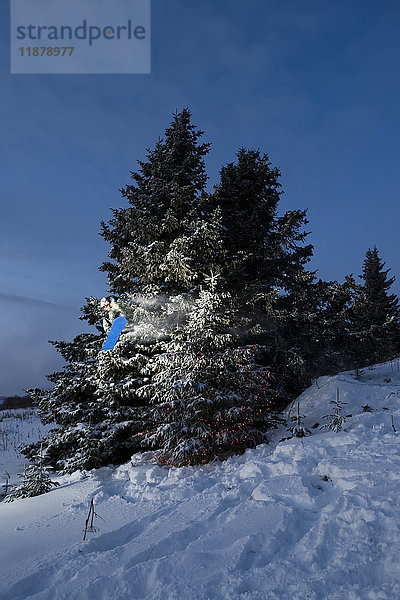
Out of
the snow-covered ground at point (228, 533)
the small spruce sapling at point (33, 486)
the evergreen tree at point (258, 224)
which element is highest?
the evergreen tree at point (258, 224)

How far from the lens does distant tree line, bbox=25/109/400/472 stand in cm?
729

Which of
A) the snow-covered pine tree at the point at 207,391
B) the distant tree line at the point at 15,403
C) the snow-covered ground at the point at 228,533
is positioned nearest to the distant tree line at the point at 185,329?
the snow-covered pine tree at the point at 207,391

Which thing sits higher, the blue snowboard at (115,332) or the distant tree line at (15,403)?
the blue snowboard at (115,332)

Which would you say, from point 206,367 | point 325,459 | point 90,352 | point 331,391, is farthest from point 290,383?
point 90,352

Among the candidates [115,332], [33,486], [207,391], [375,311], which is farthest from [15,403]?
[375,311]

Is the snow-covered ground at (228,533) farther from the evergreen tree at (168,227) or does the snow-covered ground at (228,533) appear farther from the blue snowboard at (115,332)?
the evergreen tree at (168,227)

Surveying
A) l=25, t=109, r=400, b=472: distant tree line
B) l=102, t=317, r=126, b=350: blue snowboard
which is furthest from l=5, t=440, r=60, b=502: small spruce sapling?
l=102, t=317, r=126, b=350: blue snowboard

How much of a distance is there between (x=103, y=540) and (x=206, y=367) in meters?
4.08

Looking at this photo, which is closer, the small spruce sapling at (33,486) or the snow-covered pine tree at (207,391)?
the small spruce sapling at (33,486)

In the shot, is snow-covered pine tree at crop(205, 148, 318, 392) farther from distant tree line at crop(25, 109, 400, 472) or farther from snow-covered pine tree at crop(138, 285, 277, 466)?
snow-covered pine tree at crop(138, 285, 277, 466)

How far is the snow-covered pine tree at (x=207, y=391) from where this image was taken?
7.07 metres

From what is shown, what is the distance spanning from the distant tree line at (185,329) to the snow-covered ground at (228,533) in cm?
143

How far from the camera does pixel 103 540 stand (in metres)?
3.67

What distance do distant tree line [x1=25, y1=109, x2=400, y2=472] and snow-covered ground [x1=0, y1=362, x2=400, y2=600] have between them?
4.70 feet
